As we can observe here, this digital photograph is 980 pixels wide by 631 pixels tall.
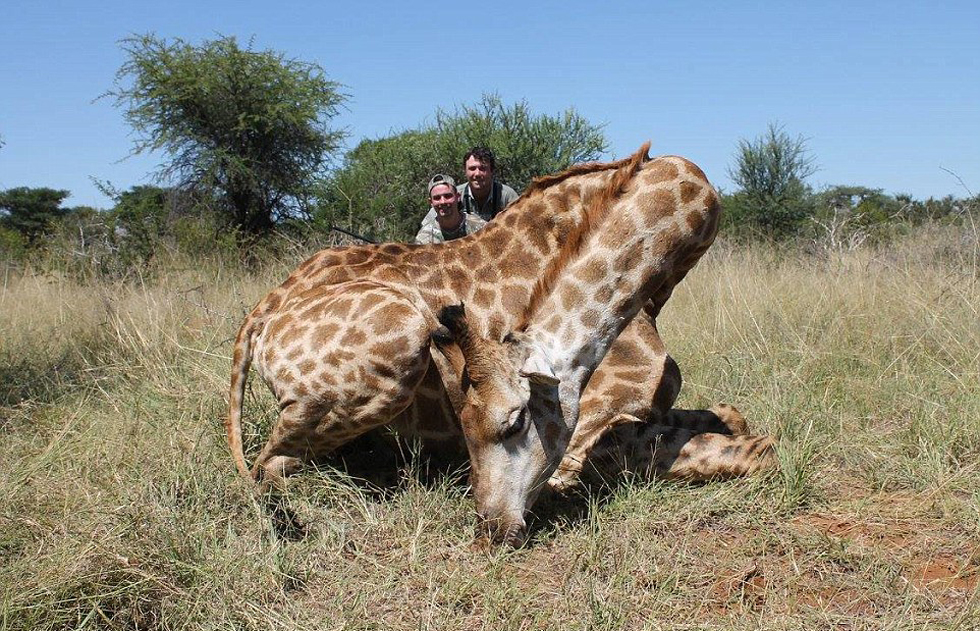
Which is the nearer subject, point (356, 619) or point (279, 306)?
point (356, 619)

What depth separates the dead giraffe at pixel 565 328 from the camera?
3.73 m

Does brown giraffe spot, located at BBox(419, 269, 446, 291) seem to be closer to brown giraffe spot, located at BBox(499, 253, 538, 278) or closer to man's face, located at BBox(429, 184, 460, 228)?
brown giraffe spot, located at BBox(499, 253, 538, 278)

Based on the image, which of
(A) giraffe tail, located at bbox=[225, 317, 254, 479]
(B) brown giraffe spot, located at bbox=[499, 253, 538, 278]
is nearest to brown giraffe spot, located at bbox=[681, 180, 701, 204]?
(B) brown giraffe spot, located at bbox=[499, 253, 538, 278]

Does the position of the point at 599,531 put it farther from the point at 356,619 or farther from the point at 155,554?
the point at 155,554

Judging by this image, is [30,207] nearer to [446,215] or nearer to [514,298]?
[446,215]

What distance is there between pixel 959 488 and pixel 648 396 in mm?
1576

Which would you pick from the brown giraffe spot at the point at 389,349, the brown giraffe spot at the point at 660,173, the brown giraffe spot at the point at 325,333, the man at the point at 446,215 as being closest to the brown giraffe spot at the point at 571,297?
the brown giraffe spot at the point at 660,173

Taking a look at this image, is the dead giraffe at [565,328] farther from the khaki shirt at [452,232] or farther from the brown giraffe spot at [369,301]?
the khaki shirt at [452,232]

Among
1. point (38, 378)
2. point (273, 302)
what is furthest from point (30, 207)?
point (273, 302)

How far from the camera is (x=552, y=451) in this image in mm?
3889

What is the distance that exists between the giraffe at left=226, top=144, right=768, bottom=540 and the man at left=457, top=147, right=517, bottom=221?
133 inches

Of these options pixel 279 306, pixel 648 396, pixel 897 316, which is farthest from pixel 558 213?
pixel 897 316

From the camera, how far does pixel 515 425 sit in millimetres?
3734

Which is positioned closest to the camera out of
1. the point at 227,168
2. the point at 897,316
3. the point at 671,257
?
the point at 671,257
